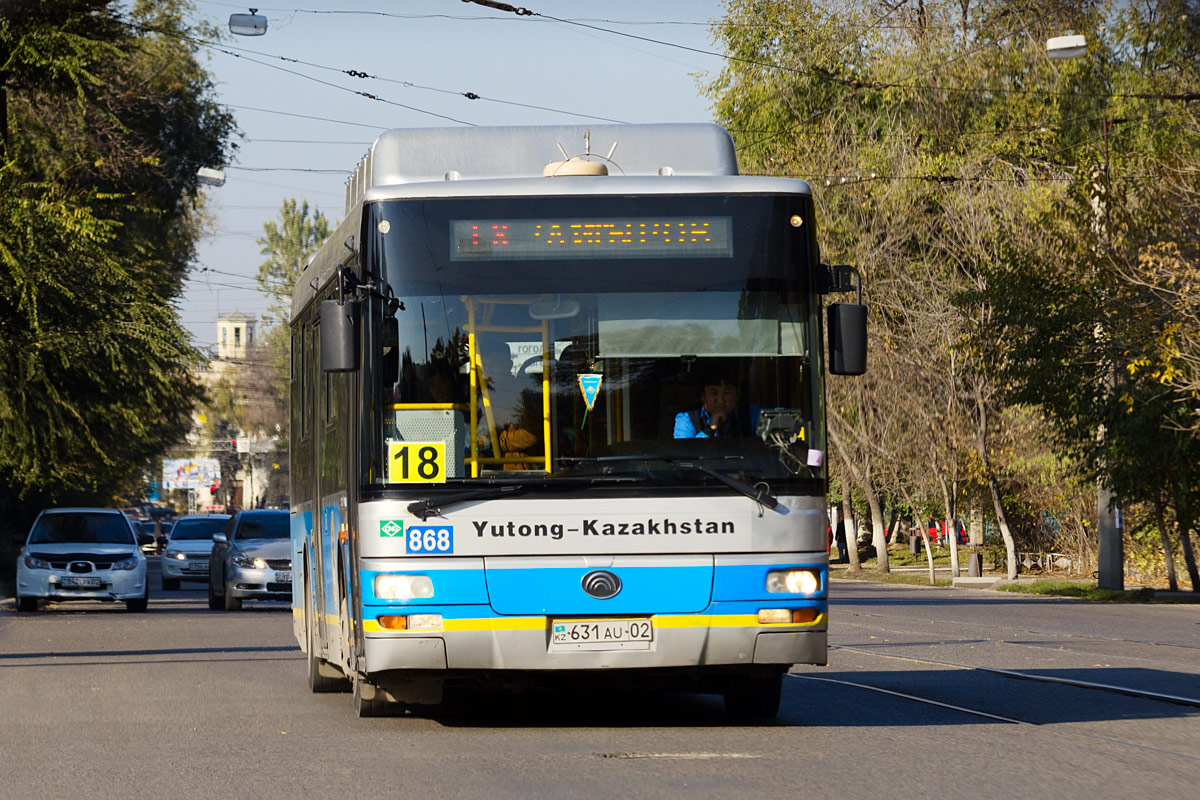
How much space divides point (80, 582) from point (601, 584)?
2152cm

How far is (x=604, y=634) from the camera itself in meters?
10.9

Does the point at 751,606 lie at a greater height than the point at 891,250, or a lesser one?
lesser

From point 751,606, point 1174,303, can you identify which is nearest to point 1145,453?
point 1174,303

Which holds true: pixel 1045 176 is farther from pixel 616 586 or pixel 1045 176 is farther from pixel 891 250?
pixel 616 586

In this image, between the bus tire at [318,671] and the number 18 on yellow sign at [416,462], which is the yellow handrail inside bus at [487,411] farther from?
the bus tire at [318,671]

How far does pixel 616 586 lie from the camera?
1091cm

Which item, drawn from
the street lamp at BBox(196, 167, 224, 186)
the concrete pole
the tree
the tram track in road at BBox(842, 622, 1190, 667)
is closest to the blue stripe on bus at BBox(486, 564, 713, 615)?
the tram track in road at BBox(842, 622, 1190, 667)

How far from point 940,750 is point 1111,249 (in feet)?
64.1

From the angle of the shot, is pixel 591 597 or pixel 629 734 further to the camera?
pixel 629 734

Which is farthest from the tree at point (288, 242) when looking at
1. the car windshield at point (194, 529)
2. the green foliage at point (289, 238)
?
the car windshield at point (194, 529)

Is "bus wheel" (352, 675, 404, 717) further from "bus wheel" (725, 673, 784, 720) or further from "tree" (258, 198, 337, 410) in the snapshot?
"tree" (258, 198, 337, 410)

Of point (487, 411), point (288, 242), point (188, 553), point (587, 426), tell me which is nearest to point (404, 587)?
point (487, 411)

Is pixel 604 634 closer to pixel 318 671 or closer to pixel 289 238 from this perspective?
pixel 318 671

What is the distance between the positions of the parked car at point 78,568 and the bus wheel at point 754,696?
20.2 metres
